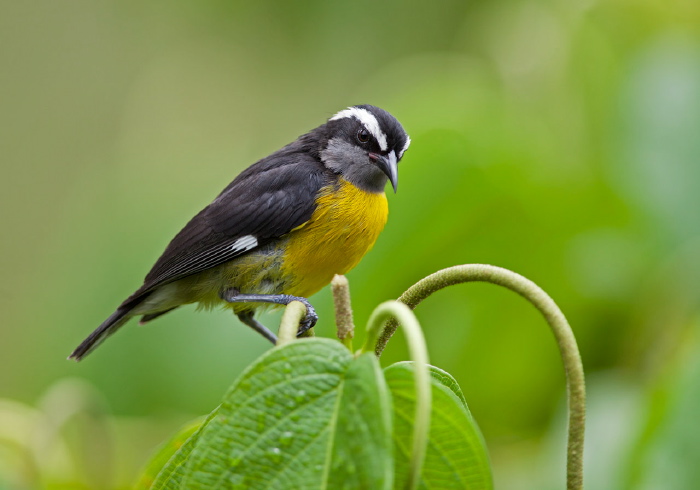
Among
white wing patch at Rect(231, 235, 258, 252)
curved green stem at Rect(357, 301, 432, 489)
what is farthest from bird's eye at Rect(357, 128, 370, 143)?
curved green stem at Rect(357, 301, 432, 489)

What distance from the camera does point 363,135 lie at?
3.30 m

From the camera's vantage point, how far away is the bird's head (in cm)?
318

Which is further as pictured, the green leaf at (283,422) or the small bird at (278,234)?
the small bird at (278,234)

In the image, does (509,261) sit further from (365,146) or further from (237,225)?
(237,225)

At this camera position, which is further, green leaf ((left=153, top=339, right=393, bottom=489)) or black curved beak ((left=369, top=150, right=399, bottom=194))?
black curved beak ((left=369, top=150, right=399, bottom=194))

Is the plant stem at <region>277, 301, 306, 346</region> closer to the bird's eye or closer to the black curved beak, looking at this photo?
the black curved beak

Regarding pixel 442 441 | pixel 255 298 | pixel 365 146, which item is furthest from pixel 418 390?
pixel 365 146

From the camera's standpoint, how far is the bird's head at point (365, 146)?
125 inches

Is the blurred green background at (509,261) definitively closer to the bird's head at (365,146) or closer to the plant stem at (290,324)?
the bird's head at (365,146)

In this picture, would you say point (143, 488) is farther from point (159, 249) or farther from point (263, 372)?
point (159, 249)

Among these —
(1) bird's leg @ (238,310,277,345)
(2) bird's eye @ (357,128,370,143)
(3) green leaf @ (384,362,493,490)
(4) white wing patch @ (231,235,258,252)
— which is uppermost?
(2) bird's eye @ (357,128,370,143)

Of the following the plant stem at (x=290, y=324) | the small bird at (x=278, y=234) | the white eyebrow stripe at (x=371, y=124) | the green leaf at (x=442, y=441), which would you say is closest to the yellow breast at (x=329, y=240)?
the small bird at (x=278, y=234)

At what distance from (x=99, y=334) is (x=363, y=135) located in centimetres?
129

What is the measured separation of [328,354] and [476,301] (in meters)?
2.43
